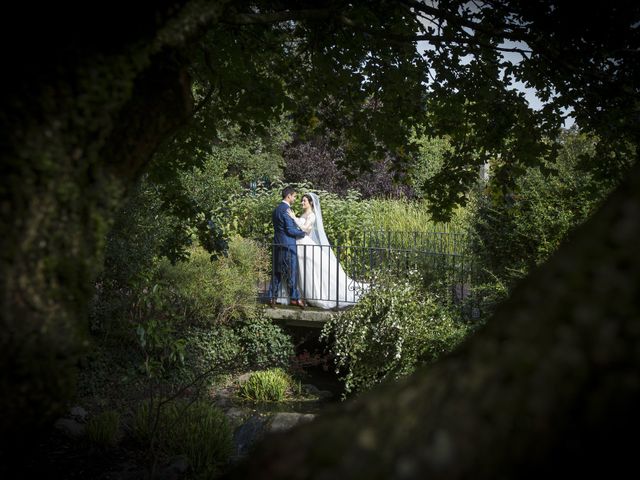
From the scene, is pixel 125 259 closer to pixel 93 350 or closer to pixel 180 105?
pixel 93 350

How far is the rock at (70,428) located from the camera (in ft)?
23.0

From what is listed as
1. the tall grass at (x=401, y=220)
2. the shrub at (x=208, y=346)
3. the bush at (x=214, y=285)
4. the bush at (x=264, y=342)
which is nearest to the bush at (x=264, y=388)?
the shrub at (x=208, y=346)

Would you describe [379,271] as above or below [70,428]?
above

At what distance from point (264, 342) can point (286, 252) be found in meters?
1.82

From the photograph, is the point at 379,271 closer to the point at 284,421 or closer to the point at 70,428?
the point at 284,421

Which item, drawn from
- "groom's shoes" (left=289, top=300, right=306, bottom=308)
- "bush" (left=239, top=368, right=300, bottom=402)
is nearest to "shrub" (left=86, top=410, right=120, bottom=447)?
"bush" (left=239, top=368, right=300, bottom=402)

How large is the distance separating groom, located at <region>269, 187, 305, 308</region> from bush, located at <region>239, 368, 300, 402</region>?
71.7 inches

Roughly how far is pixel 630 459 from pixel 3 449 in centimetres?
128

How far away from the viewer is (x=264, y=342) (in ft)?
40.0

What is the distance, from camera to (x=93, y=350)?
368 inches

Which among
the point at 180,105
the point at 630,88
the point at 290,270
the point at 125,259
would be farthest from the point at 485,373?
the point at 290,270

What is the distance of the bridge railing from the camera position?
35.6 feet

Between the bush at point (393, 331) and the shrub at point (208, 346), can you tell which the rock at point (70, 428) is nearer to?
the shrub at point (208, 346)

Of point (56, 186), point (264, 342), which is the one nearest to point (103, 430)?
point (264, 342)
